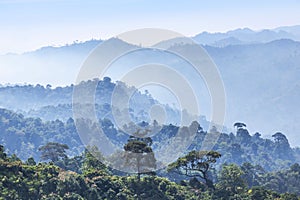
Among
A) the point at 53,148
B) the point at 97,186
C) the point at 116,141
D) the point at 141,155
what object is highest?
the point at 141,155

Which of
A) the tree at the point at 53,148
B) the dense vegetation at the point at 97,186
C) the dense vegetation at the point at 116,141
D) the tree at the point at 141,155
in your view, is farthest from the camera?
the dense vegetation at the point at 116,141

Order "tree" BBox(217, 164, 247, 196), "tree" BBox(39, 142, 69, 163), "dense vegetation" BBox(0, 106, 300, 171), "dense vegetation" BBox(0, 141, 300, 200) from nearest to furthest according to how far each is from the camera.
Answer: "dense vegetation" BBox(0, 141, 300, 200) < "tree" BBox(217, 164, 247, 196) < "tree" BBox(39, 142, 69, 163) < "dense vegetation" BBox(0, 106, 300, 171)

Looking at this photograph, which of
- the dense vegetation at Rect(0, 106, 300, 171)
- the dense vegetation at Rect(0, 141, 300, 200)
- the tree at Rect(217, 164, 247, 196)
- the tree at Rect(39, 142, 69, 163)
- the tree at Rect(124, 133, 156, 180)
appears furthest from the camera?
the dense vegetation at Rect(0, 106, 300, 171)

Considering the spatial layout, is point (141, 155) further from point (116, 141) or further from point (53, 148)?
point (116, 141)

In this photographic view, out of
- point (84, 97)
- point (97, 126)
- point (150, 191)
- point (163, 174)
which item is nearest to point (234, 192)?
point (150, 191)

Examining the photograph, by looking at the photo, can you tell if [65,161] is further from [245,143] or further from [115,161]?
[245,143]

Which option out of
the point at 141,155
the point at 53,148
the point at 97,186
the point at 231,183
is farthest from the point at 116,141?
the point at 97,186

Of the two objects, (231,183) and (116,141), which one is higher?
(116,141)

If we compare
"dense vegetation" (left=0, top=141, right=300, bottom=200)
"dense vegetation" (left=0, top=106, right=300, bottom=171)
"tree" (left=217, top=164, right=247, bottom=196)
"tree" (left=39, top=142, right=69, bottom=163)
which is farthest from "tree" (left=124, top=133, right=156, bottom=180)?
"dense vegetation" (left=0, top=106, right=300, bottom=171)

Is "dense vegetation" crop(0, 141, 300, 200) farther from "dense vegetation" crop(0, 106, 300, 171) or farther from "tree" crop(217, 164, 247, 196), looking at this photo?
"dense vegetation" crop(0, 106, 300, 171)

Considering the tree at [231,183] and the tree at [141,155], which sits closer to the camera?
the tree at [141,155]

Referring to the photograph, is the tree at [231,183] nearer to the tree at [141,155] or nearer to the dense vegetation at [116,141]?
the tree at [141,155]

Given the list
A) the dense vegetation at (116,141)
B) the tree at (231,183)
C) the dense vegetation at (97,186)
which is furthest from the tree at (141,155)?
the dense vegetation at (116,141)

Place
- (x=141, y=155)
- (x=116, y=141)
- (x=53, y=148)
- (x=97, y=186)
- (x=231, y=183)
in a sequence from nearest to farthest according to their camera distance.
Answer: (x=97, y=186) < (x=231, y=183) < (x=141, y=155) < (x=53, y=148) < (x=116, y=141)
